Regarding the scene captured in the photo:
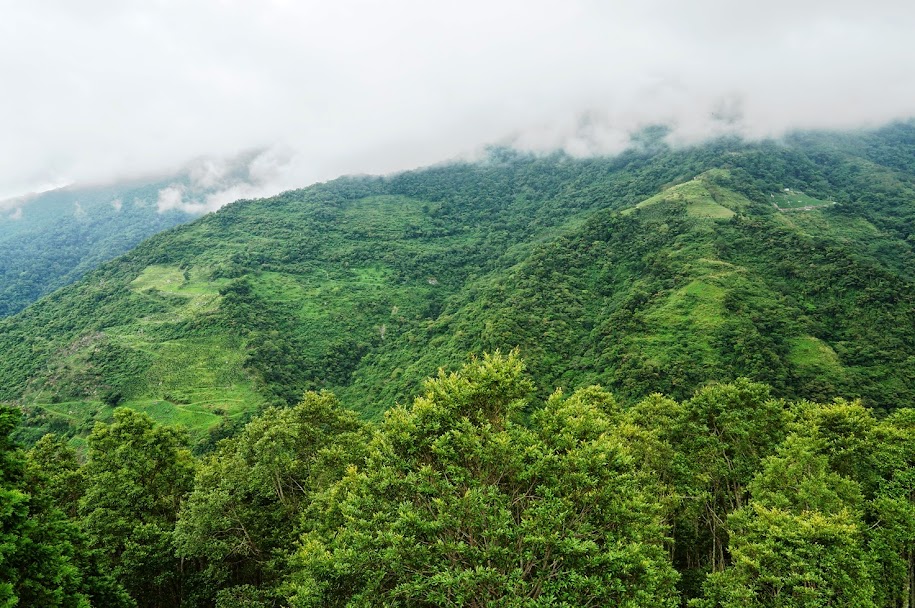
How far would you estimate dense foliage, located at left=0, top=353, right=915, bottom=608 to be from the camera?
15641 millimetres

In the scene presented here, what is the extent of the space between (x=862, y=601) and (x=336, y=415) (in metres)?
33.0

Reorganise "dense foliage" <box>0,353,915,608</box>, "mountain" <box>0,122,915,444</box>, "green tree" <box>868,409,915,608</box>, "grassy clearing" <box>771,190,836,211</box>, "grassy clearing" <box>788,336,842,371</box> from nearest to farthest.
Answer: "dense foliage" <box>0,353,915,608</box> → "green tree" <box>868,409,915,608</box> → "grassy clearing" <box>788,336,842,371</box> → "mountain" <box>0,122,915,444</box> → "grassy clearing" <box>771,190,836,211</box>

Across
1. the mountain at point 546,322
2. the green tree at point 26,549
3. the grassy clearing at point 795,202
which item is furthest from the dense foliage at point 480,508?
the grassy clearing at point 795,202

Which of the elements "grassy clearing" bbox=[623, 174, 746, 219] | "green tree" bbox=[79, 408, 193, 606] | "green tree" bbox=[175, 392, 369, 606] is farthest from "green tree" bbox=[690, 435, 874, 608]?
"grassy clearing" bbox=[623, 174, 746, 219]

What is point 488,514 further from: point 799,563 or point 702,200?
point 702,200

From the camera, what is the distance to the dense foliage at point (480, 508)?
1564 cm

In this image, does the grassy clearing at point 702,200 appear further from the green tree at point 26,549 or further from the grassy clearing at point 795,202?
the green tree at point 26,549

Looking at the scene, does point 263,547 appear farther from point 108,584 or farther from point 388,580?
point 388,580

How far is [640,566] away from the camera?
15.8 meters

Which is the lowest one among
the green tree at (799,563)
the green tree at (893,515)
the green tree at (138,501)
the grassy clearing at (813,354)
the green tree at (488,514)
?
the grassy clearing at (813,354)

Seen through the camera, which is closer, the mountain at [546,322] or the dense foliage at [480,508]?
the dense foliage at [480,508]

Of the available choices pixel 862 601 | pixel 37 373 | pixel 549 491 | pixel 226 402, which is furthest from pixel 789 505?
pixel 37 373

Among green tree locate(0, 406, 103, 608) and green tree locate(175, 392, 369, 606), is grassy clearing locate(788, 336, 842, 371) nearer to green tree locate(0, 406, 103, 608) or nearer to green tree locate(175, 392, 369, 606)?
green tree locate(175, 392, 369, 606)

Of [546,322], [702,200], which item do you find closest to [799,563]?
[546,322]
